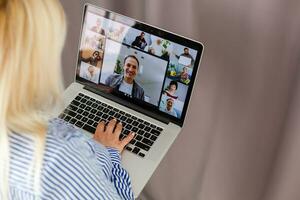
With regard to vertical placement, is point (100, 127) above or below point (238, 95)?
below

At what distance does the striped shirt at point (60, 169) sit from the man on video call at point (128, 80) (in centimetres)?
29

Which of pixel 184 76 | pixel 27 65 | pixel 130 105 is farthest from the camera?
pixel 130 105

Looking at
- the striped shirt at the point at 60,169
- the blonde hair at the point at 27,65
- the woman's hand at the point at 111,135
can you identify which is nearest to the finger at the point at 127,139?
the woman's hand at the point at 111,135

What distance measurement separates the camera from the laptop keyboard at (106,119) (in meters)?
1.04

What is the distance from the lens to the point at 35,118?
71 centimetres

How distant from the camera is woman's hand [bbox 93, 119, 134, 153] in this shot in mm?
1024

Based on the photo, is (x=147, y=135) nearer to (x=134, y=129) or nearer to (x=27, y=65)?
(x=134, y=129)

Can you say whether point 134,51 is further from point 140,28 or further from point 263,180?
point 263,180

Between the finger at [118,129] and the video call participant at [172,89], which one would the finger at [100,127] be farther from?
the video call participant at [172,89]

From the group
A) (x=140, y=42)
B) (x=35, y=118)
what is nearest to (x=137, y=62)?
(x=140, y=42)

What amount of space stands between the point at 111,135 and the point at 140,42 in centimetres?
21

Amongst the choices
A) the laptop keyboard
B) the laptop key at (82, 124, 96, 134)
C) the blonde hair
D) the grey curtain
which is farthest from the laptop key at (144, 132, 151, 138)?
the blonde hair

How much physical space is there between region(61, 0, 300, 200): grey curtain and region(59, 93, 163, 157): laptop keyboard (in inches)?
9.1

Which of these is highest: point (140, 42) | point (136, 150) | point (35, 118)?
point (140, 42)
